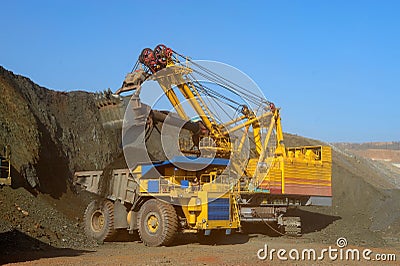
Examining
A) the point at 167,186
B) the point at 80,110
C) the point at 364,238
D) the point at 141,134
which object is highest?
the point at 80,110

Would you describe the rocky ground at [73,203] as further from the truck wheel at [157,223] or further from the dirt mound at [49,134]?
the truck wheel at [157,223]

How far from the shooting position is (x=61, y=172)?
106 feet

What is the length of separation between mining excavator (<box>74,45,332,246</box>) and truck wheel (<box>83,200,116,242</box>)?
39 millimetres

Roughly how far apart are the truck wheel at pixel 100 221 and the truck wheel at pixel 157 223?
1801 mm

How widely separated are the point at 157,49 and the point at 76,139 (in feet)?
50.7

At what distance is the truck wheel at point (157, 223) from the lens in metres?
19.2

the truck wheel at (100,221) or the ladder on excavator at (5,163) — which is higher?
the ladder on excavator at (5,163)

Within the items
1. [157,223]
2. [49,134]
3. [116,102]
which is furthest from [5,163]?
[49,134]

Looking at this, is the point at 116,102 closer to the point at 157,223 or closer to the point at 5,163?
the point at 157,223

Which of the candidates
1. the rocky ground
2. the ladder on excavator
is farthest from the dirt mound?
the ladder on excavator

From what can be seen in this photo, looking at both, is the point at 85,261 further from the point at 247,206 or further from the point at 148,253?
the point at 247,206

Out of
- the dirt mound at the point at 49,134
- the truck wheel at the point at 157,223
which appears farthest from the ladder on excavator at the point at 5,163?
the truck wheel at the point at 157,223

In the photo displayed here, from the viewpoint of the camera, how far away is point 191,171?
2105 cm

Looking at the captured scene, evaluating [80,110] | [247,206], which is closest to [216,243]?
[247,206]
